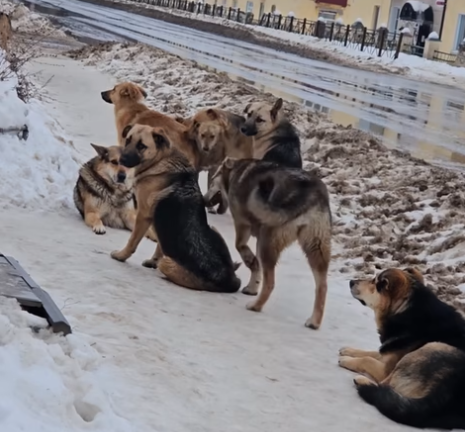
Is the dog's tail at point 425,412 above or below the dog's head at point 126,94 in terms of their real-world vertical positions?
below

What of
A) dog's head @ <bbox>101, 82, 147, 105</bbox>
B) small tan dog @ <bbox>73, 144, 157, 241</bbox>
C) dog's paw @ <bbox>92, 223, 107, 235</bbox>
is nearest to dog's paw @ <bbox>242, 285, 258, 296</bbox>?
small tan dog @ <bbox>73, 144, 157, 241</bbox>

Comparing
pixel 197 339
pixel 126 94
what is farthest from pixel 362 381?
pixel 126 94

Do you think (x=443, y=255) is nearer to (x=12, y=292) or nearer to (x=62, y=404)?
(x=12, y=292)

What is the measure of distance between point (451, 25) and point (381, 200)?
40.9m

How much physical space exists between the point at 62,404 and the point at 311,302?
14.5 feet

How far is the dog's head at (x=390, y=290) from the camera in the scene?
648 cm

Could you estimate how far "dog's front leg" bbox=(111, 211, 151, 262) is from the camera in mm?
8344

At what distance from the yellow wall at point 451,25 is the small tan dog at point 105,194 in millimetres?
41728

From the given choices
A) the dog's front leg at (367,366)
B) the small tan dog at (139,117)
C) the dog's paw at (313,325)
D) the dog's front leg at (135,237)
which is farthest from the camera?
the small tan dog at (139,117)

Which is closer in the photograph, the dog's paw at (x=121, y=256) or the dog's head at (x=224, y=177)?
the dog's head at (x=224, y=177)

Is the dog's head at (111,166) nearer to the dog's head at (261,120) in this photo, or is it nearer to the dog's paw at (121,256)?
the dog's paw at (121,256)

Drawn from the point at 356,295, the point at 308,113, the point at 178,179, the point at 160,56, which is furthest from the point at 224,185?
the point at 160,56

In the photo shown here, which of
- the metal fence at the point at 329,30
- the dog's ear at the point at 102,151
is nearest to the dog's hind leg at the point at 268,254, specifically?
the dog's ear at the point at 102,151

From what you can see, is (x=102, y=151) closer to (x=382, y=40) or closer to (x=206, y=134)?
(x=206, y=134)
